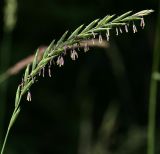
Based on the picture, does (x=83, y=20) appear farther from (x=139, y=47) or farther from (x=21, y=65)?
(x=21, y=65)

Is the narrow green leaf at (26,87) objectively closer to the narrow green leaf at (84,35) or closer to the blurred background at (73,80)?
the narrow green leaf at (84,35)

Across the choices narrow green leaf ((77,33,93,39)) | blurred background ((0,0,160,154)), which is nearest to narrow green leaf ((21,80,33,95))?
narrow green leaf ((77,33,93,39))

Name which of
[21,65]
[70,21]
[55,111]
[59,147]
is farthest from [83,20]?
[21,65]

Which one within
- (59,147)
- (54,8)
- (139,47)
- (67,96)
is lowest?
(59,147)

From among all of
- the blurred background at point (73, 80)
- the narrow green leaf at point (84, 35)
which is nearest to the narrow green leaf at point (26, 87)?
the narrow green leaf at point (84, 35)

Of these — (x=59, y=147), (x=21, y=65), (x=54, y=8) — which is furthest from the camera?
(x=54, y=8)

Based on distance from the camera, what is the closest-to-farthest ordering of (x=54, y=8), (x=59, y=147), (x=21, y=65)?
1. (x=21, y=65)
2. (x=59, y=147)
3. (x=54, y=8)

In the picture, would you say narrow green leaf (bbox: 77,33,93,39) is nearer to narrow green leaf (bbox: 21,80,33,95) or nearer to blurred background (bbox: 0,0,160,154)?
narrow green leaf (bbox: 21,80,33,95)

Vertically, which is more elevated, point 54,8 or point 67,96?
point 54,8
